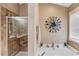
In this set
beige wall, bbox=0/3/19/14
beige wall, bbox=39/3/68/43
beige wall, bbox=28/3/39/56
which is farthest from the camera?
beige wall, bbox=39/3/68/43

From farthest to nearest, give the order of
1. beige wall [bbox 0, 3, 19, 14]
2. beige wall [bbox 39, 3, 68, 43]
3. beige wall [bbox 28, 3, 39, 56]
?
1. beige wall [bbox 39, 3, 68, 43]
2. beige wall [bbox 28, 3, 39, 56]
3. beige wall [bbox 0, 3, 19, 14]

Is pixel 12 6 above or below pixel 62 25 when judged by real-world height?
above

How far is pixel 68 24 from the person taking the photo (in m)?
2.35

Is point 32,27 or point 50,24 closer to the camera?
point 32,27

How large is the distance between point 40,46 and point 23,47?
0.31m

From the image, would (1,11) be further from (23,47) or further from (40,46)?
(40,46)

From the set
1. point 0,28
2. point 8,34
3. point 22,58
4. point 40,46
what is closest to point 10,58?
point 22,58

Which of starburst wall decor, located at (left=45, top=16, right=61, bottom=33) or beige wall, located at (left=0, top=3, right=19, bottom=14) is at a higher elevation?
beige wall, located at (left=0, top=3, right=19, bottom=14)

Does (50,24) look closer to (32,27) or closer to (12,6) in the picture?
(32,27)

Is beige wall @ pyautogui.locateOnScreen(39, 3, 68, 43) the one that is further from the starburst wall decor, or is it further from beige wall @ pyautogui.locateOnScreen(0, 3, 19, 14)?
beige wall @ pyautogui.locateOnScreen(0, 3, 19, 14)

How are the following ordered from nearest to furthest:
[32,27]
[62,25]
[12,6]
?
[12,6] → [32,27] → [62,25]

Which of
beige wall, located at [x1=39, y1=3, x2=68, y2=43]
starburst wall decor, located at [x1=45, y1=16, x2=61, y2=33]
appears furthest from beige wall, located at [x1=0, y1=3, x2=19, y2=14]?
starburst wall decor, located at [x1=45, y1=16, x2=61, y2=33]

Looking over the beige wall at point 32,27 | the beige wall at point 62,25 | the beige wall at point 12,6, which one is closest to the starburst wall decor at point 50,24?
the beige wall at point 62,25

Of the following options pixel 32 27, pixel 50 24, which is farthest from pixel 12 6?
pixel 50 24
